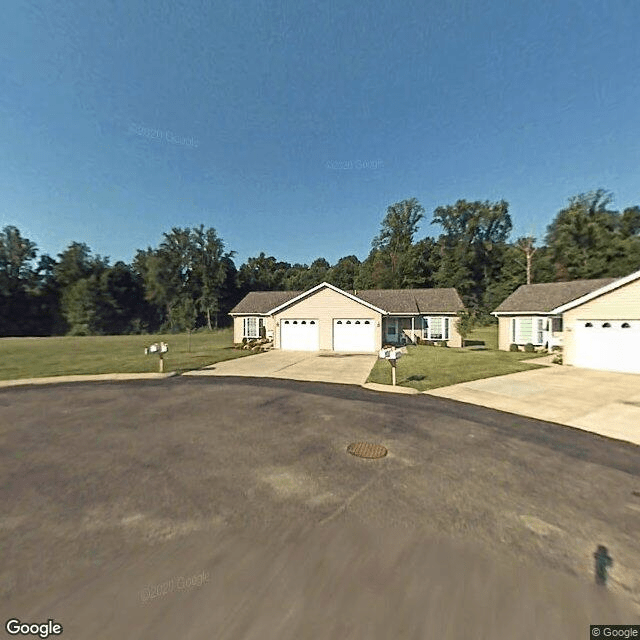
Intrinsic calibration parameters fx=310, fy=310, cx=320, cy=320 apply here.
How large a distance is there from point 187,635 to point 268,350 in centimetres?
2263

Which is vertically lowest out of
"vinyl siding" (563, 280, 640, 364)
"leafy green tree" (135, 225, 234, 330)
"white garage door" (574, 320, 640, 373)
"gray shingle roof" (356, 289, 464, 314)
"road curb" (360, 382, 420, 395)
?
"road curb" (360, 382, 420, 395)

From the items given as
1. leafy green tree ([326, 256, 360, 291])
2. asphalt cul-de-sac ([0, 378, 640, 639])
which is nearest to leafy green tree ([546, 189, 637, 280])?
leafy green tree ([326, 256, 360, 291])

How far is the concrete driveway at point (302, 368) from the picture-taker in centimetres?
1431

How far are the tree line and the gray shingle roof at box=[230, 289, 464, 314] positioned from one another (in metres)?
24.1

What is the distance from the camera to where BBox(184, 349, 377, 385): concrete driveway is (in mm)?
14312

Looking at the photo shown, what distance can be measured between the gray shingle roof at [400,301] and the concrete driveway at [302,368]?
9.38m

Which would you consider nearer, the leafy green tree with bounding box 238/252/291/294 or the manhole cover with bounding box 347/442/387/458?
the manhole cover with bounding box 347/442/387/458

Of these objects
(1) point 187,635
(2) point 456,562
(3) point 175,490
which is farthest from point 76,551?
(2) point 456,562

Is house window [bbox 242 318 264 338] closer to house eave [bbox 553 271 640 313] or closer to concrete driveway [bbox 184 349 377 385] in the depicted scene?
concrete driveway [bbox 184 349 377 385]

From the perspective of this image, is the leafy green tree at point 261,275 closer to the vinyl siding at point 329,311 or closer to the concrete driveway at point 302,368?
the vinyl siding at point 329,311

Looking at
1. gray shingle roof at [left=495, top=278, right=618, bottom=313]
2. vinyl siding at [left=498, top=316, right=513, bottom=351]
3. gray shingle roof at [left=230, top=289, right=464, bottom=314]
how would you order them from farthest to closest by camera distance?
gray shingle roof at [left=230, top=289, right=464, bottom=314]
vinyl siding at [left=498, top=316, right=513, bottom=351]
gray shingle roof at [left=495, top=278, right=618, bottom=313]

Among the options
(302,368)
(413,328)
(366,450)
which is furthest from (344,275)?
(366,450)

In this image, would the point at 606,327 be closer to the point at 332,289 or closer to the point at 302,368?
the point at 302,368

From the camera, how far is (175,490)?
490cm
